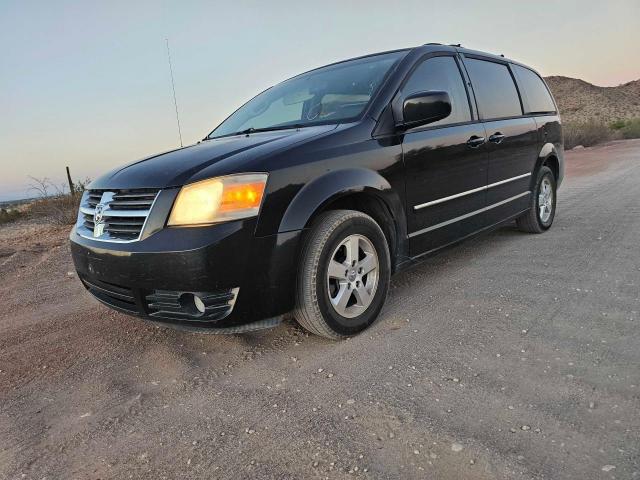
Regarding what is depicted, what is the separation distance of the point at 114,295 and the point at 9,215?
1223cm

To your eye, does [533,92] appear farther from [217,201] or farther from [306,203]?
[217,201]

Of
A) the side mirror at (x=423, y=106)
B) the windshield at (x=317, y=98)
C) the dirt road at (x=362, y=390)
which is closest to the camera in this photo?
the dirt road at (x=362, y=390)

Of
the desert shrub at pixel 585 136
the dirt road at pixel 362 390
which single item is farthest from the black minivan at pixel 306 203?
the desert shrub at pixel 585 136

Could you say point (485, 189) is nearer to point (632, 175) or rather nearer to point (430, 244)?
point (430, 244)

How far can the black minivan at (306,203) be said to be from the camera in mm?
2523

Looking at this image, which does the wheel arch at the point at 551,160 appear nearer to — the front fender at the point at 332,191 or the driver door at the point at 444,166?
the driver door at the point at 444,166

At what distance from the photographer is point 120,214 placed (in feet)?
8.92

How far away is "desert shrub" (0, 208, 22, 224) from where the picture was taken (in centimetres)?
1248

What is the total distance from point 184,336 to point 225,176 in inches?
49.8

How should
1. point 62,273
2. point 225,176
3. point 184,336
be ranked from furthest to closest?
point 62,273 < point 184,336 < point 225,176

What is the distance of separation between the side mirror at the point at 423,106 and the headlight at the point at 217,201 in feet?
4.16

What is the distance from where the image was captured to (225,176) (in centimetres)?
254

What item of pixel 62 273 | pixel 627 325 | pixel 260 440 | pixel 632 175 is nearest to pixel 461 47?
pixel 627 325

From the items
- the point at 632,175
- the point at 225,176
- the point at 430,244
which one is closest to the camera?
the point at 225,176
